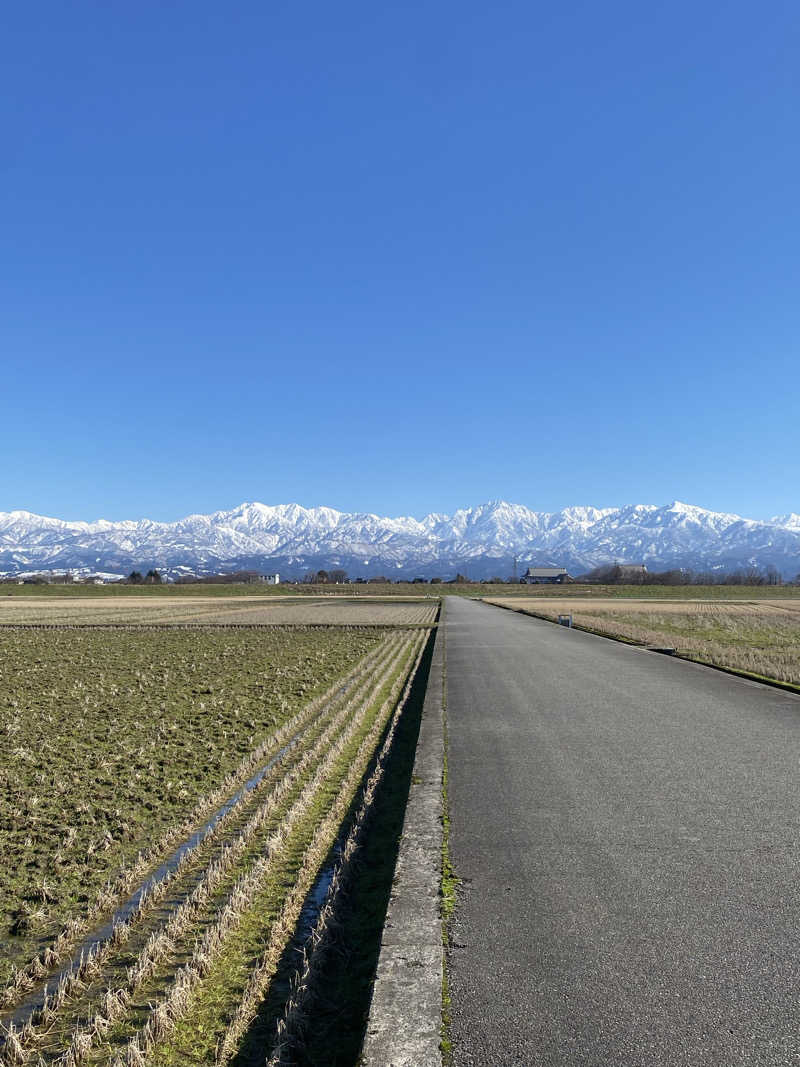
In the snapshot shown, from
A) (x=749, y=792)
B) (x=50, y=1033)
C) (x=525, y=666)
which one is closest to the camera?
(x=50, y=1033)

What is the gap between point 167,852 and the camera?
6.41m

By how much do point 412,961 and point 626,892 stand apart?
1.59m

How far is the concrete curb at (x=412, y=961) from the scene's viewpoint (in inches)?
124

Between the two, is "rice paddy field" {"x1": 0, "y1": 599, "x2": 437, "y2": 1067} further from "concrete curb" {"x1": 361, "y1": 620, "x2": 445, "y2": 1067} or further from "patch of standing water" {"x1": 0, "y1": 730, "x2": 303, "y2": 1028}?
"concrete curb" {"x1": 361, "y1": 620, "x2": 445, "y2": 1067}

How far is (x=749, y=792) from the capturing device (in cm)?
682

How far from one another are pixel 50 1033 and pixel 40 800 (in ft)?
15.3

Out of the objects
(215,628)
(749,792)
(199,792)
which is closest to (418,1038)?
(749,792)

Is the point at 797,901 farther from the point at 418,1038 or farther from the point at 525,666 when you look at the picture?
the point at 525,666

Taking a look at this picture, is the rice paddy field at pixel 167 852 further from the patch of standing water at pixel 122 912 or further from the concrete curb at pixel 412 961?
the concrete curb at pixel 412 961

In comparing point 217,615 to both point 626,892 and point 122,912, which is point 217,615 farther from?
point 626,892

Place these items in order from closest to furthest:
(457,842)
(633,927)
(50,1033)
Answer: (50,1033) < (633,927) < (457,842)

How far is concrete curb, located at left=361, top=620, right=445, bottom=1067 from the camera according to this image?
3.15m

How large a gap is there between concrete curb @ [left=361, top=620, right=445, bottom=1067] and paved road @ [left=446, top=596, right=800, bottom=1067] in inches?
5.2

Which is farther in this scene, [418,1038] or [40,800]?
[40,800]
